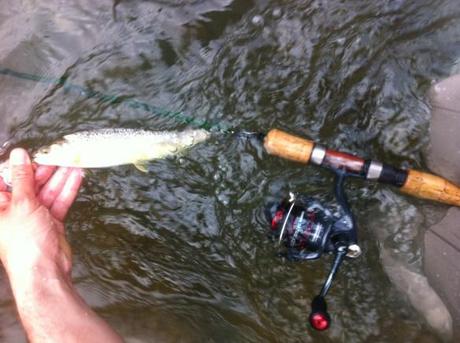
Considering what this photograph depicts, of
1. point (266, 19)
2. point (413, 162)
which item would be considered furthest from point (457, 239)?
point (266, 19)

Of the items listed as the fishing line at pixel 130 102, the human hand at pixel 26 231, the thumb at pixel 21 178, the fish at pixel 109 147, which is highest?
the fishing line at pixel 130 102

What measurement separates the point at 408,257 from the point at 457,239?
15.8 inches

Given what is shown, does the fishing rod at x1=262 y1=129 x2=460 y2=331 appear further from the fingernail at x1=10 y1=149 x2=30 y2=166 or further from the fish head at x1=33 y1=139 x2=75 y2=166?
the fingernail at x1=10 y1=149 x2=30 y2=166

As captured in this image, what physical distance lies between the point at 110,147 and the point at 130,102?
0.79 metres

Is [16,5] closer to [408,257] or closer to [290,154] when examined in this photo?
[290,154]

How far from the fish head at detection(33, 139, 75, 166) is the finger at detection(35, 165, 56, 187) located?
2.1 inches

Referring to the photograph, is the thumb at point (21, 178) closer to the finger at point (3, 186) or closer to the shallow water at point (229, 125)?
the finger at point (3, 186)

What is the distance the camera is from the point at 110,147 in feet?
10.5

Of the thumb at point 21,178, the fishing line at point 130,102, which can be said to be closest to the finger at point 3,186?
the thumb at point 21,178

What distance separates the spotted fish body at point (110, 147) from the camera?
3.14 metres

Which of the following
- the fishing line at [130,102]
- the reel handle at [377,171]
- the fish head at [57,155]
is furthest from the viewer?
the fishing line at [130,102]

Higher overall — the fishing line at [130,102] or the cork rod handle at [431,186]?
the cork rod handle at [431,186]

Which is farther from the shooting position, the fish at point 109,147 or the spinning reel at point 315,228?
the fish at point 109,147

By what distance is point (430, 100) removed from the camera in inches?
129
